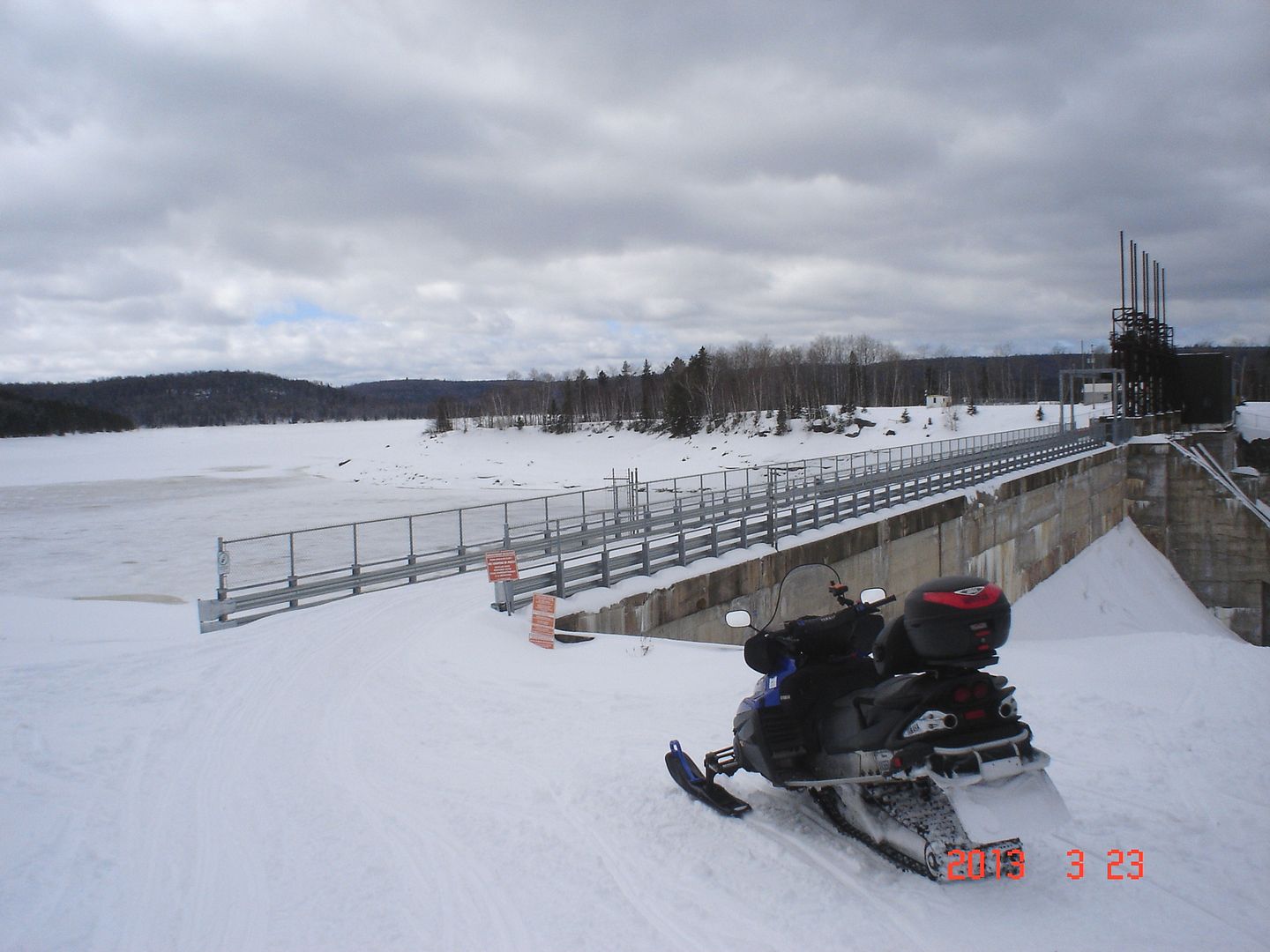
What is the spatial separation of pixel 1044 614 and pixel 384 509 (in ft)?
94.7

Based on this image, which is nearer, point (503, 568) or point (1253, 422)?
point (503, 568)

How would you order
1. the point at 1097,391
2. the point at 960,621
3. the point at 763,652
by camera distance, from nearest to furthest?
the point at 960,621 < the point at 763,652 < the point at 1097,391

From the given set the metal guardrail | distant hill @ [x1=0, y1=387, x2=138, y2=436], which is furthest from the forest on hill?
the metal guardrail

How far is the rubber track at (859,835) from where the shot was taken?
439 cm

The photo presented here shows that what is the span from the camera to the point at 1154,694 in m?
7.76

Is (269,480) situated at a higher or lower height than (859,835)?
lower

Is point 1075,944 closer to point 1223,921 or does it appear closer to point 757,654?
point 1223,921

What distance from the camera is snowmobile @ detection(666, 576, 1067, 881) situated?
13.0 feet

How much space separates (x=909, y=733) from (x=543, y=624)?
7.40 metres

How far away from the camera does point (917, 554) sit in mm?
24453

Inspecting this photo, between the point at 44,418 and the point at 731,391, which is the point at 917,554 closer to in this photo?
the point at 731,391

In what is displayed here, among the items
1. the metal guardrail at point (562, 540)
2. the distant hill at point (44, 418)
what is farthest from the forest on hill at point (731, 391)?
the metal guardrail at point (562, 540)

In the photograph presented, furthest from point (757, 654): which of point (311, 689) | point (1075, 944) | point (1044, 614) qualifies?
point (1044, 614)

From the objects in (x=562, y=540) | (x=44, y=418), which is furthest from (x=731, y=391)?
(x=44, y=418)
